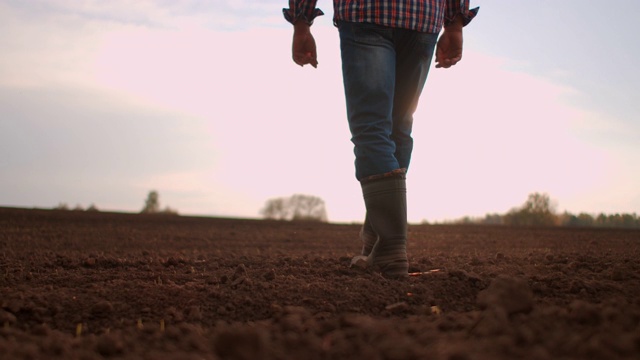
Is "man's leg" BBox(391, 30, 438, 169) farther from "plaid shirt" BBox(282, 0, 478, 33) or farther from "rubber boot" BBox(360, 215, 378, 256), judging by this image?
"rubber boot" BBox(360, 215, 378, 256)

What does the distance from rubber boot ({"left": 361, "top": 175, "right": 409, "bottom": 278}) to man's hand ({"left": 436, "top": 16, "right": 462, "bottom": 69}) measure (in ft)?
3.33

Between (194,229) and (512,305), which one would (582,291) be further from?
(194,229)

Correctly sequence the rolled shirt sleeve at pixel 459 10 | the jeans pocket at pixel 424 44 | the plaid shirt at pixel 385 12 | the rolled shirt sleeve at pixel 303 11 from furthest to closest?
1. the rolled shirt sleeve at pixel 459 10
2. the rolled shirt sleeve at pixel 303 11
3. the jeans pocket at pixel 424 44
4. the plaid shirt at pixel 385 12

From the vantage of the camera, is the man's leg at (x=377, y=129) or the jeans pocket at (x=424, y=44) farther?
the jeans pocket at (x=424, y=44)

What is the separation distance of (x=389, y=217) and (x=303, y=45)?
1.16m

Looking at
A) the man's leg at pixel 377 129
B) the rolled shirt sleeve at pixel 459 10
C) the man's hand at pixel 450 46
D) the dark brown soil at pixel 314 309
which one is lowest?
the dark brown soil at pixel 314 309

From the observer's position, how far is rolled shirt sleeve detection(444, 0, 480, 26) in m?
3.83

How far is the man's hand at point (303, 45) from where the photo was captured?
3676 mm

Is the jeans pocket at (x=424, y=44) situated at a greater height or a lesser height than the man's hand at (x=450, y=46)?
lesser

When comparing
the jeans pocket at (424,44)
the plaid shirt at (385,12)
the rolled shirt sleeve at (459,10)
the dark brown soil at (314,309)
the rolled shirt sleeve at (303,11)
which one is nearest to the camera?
the dark brown soil at (314,309)

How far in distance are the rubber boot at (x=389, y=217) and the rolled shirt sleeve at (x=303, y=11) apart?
1.05m

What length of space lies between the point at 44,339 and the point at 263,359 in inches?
39.1

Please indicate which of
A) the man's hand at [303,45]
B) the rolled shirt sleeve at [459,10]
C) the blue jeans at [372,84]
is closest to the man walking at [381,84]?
the blue jeans at [372,84]

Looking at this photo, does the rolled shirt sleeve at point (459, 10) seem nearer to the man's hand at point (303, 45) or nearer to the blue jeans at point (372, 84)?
the blue jeans at point (372, 84)
